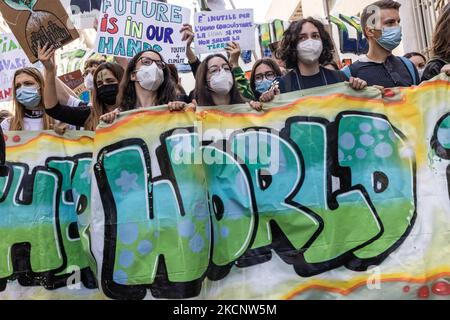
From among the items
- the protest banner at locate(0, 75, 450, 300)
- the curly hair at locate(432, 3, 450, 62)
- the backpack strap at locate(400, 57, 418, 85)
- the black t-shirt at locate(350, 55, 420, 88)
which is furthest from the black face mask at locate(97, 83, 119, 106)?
the curly hair at locate(432, 3, 450, 62)

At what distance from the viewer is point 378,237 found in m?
3.38

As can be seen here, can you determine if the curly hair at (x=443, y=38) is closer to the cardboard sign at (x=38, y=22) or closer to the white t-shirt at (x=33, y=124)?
the cardboard sign at (x=38, y=22)

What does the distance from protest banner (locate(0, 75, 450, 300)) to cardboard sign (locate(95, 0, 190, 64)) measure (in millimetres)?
1620

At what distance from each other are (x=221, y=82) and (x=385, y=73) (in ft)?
3.72

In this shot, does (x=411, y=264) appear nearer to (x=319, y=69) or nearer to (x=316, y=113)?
(x=316, y=113)

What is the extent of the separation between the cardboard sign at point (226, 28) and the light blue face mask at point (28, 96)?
1.81 metres

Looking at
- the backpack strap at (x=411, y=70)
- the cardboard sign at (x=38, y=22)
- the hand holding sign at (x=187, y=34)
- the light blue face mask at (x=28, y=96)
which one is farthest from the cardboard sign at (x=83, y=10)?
the backpack strap at (x=411, y=70)

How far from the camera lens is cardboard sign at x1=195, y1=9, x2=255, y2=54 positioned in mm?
5613

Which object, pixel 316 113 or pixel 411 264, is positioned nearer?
pixel 411 264

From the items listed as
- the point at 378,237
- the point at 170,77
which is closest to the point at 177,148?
the point at 170,77

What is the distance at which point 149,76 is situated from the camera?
3912mm

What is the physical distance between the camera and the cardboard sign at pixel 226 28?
561 cm
